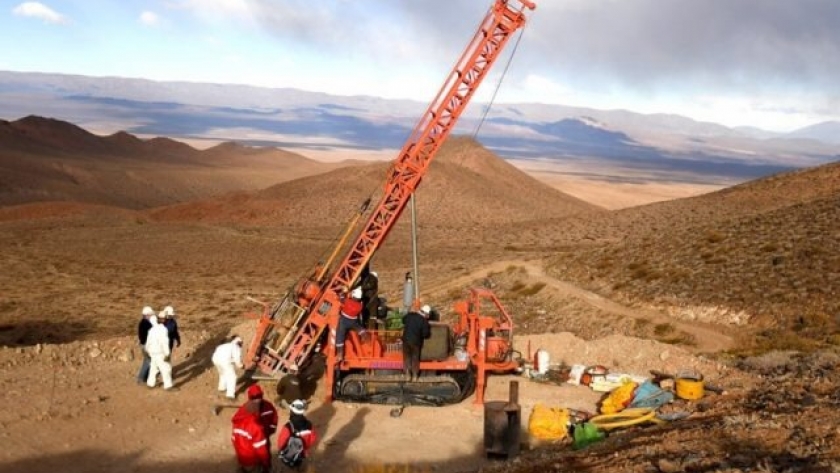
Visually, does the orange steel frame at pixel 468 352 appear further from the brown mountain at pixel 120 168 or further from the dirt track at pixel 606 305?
the brown mountain at pixel 120 168

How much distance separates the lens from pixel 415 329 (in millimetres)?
14570

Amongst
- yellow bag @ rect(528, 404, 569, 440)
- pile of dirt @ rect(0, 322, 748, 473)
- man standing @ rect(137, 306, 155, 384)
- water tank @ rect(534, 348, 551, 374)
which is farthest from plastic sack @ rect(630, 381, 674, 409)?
man standing @ rect(137, 306, 155, 384)

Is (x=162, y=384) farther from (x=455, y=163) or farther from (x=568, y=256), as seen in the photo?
(x=455, y=163)

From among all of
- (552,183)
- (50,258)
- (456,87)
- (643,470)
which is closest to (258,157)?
(552,183)

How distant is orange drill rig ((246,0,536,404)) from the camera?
50.1 feet

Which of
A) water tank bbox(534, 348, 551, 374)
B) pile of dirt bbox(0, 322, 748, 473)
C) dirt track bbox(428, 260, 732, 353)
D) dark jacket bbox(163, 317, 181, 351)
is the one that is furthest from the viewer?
dirt track bbox(428, 260, 732, 353)

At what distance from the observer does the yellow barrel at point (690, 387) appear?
1430 centimetres

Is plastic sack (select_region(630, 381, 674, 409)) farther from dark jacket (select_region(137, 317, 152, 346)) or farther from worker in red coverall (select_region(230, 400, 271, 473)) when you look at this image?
dark jacket (select_region(137, 317, 152, 346))

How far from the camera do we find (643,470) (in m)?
8.94

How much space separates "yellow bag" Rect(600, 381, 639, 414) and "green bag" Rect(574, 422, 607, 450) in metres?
2.01

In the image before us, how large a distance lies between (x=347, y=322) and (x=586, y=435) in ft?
16.9

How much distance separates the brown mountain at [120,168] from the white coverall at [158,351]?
6282 cm

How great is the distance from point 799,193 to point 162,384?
43453 mm

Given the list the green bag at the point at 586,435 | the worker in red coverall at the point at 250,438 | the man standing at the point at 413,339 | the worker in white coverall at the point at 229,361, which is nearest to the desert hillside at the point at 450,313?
the green bag at the point at 586,435
